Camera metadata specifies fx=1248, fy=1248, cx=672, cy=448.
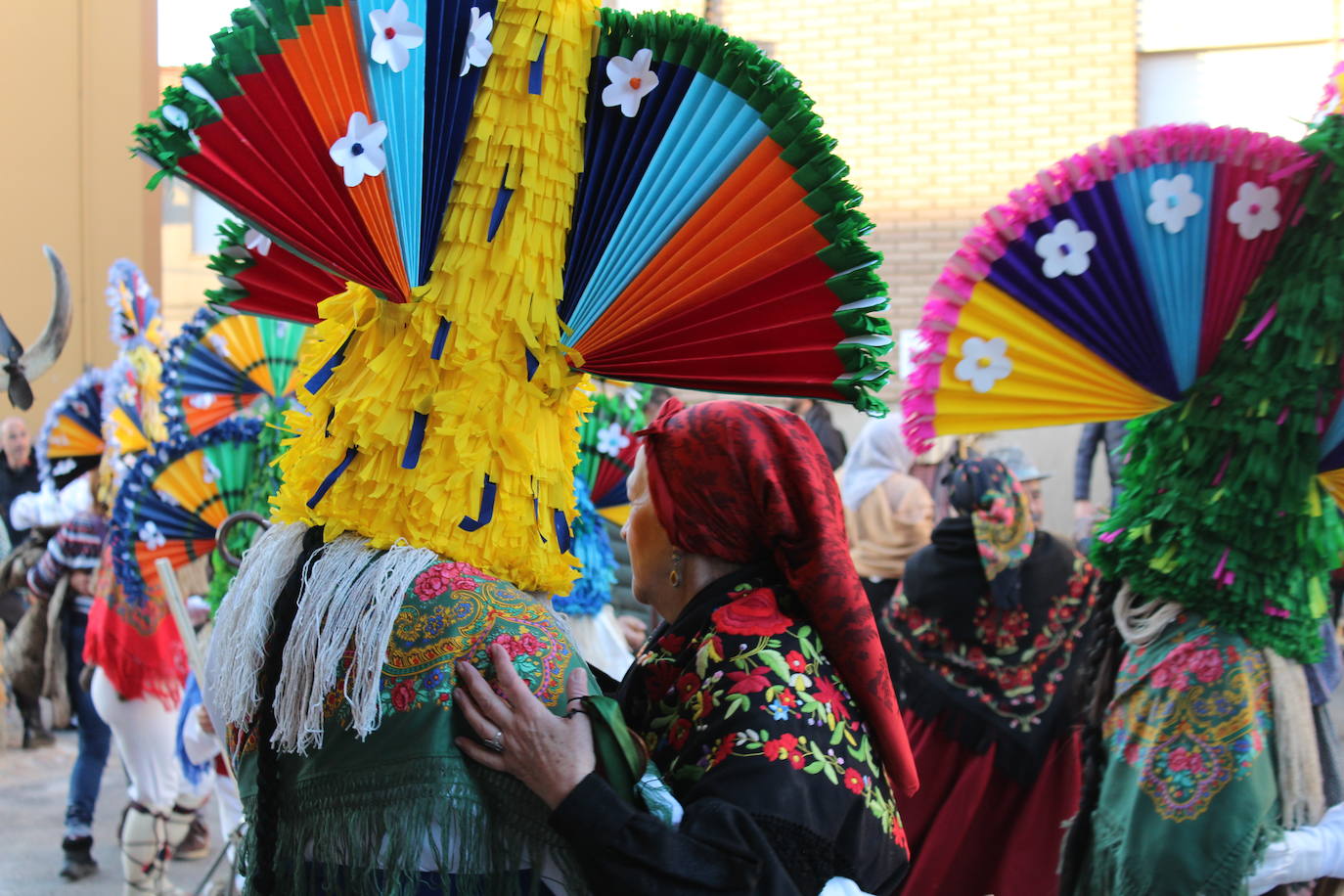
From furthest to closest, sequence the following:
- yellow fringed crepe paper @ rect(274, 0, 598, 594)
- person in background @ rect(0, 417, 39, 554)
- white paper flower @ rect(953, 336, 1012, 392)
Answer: person in background @ rect(0, 417, 39, 554)
white paper flower @ rect(953, 336, 1012, 392)
yellow fringed crepe paper @ rect(274, 0, 598, 594)

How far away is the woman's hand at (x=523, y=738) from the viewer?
5.86ft

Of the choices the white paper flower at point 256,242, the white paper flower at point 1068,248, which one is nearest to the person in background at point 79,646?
the white paper flower at point 256,242

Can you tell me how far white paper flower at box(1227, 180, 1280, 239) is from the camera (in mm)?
2807

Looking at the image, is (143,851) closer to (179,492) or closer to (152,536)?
(152,536)

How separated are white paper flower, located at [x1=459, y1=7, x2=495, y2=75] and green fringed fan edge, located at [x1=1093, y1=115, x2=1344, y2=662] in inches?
74.5

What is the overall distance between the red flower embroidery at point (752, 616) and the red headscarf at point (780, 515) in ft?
0.17

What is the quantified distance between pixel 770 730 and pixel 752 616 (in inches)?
9.0

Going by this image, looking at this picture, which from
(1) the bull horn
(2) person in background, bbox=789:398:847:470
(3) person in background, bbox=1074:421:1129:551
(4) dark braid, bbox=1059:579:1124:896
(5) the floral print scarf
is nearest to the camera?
(1) the bull horn

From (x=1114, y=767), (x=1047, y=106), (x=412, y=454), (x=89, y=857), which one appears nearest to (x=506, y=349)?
(x=412, y=454)

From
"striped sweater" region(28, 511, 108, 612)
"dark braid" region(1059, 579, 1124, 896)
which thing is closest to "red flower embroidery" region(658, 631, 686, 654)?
"dark braid" region(1059, 579, 1124, 896)

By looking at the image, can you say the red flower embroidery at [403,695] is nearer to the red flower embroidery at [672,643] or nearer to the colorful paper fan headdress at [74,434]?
the red flower embroidery at [672,643]

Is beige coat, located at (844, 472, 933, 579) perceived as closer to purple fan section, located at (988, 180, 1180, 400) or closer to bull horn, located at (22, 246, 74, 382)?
purple fan section, located at (988, 180, 1180, 400)

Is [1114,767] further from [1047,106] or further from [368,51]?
[1047,106]

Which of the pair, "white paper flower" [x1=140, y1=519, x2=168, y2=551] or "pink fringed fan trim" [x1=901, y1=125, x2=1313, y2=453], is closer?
"pink fringed fan trim" [x1=901, y1=125, x2=1313, y2=453]
